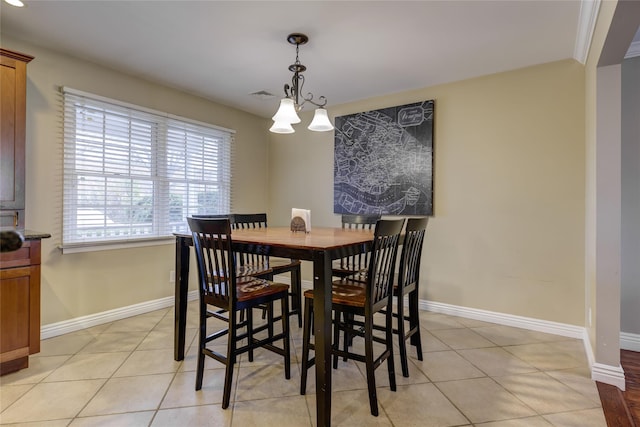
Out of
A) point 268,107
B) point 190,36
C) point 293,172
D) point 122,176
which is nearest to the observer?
point 190,36

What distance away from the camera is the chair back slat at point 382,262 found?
1.74m

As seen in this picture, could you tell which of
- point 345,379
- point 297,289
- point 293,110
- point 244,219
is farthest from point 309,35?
point 345,379

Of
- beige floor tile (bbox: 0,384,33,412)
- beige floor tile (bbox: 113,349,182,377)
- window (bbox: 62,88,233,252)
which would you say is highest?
window (bbox: 62,88,233,252)

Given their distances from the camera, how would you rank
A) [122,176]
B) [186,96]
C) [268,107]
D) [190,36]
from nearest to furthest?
[190,36]
[122,176]
[186,96]
[268,107]

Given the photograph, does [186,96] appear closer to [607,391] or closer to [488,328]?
[488,328]

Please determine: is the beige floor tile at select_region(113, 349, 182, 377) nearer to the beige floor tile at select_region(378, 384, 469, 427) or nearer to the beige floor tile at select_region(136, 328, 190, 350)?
the beige floor tile at select_region(136, 328, 190, 350)

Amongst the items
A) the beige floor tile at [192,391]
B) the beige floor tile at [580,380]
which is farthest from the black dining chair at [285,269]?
the beige floor tile at [580,380]

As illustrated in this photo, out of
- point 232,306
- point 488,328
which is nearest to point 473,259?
point 488,328

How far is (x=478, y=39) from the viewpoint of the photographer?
97.0 inches

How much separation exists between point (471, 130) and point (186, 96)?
10.0ft

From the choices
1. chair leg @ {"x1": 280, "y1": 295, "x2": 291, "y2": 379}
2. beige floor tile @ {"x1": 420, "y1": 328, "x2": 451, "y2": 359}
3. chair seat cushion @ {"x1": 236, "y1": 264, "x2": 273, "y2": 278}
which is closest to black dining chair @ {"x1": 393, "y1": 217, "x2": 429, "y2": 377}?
beige floor tile @ {"x1": 420, "y1": 328, "x2": 451, "y2": 359}

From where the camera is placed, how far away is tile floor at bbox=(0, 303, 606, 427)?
170 cm

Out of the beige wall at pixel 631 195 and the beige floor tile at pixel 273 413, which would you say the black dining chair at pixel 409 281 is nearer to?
the beige floor tile at pixel 273 413

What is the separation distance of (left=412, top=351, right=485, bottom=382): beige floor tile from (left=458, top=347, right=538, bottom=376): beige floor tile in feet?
0.21
